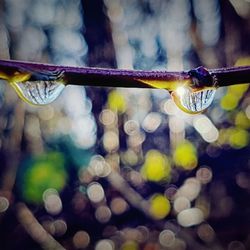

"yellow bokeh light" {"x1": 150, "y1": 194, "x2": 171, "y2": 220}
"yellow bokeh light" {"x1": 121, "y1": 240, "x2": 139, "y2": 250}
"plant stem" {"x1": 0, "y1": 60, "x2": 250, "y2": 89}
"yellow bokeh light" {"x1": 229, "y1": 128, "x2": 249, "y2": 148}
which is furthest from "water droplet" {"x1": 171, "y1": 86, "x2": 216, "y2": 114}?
"yellow bokeh light" {"x1": 150, "y1": 194, "x2": 171, "y2": 220}

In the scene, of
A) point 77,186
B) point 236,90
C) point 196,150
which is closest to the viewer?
point 236,90

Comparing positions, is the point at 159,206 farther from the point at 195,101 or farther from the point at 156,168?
the point at 195,101

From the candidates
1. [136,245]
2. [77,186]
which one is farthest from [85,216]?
[136,245]

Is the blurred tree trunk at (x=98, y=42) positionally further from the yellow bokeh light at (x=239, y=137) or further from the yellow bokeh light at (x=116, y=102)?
the yellow bokeh light at (x=239, y=137)

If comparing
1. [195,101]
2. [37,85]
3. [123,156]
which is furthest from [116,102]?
[37,85]

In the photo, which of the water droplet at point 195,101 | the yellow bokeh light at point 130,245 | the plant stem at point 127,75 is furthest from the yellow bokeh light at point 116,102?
the plant stem at point 127,75

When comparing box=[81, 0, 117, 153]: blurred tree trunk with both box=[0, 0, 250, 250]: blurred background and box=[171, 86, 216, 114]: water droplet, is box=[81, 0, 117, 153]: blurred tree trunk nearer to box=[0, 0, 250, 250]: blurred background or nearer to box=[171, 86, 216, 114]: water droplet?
box=[0, 0, 250, 250]: blurred background

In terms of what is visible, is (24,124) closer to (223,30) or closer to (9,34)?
(9,34)
